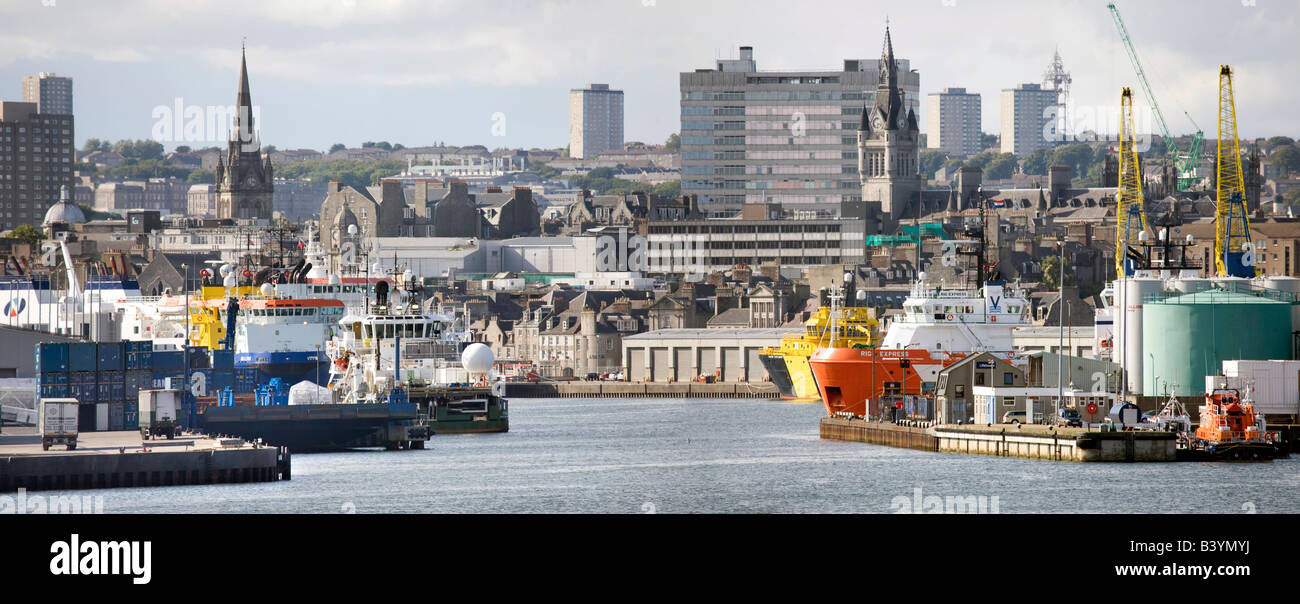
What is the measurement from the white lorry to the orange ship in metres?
37.9

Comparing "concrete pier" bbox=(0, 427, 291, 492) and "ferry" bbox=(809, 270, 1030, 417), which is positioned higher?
"ferry" bbox=(809, 270, 1030, 417)

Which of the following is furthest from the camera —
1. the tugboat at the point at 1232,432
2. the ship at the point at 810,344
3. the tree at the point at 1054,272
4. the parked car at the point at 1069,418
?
the tree at the point at 1054,272

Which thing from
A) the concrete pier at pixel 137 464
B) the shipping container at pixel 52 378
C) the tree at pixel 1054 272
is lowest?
the concrete pier at pixel 137 464

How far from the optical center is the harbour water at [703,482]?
163ft

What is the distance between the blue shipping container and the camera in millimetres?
61562

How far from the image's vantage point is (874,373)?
273ft

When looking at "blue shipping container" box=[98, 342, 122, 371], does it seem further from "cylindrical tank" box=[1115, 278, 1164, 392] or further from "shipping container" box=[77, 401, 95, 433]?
"cylindrical tank" box=[1115, 278, 1164, 392]

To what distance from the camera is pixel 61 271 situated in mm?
158250

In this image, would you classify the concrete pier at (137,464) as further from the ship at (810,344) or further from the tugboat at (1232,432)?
the ship at (810,344)

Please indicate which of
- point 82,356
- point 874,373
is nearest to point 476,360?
point 874,373

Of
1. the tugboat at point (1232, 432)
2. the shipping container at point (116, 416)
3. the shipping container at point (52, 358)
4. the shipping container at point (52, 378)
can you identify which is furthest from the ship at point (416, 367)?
the tugboat at point (1232, 432)

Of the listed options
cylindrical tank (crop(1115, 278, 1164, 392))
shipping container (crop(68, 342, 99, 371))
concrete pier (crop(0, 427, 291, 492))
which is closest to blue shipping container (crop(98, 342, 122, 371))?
shipping container (crop(68, 342, 99, 371))

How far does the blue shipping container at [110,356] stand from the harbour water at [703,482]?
6399mm
